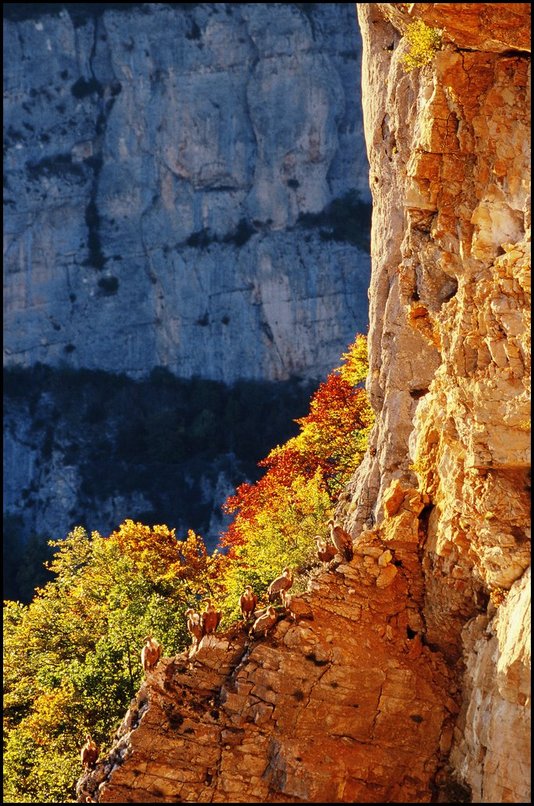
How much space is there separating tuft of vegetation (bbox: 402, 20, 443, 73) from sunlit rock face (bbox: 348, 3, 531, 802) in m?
0.18

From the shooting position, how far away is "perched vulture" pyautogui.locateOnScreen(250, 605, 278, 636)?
2069 cm

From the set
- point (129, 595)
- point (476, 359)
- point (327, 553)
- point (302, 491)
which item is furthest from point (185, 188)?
point (476, 359)

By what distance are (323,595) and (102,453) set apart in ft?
186

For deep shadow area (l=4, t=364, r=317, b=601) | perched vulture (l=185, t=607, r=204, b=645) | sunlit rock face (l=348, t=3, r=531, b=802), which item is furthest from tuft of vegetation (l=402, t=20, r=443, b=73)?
deep shadow area (l=4, t=364, r=317, b=601)

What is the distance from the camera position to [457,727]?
784 inches

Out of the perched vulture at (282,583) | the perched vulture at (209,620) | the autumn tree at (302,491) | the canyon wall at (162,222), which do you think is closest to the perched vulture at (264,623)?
the perched vulture at (209,620)

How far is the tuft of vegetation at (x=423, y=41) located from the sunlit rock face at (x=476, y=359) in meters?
0.18

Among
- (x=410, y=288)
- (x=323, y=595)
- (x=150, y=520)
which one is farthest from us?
(x=150, y=520)

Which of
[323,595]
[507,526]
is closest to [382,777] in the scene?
[323,595]

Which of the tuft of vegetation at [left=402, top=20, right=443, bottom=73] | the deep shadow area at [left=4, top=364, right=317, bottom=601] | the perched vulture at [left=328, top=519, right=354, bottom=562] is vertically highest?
the tuft of vegetation at [left=402, top=20, right=443, bottom=73]

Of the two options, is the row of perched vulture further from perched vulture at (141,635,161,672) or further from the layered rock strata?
the layered rock strata

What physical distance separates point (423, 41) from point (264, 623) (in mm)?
8785

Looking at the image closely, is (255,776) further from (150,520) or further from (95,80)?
(95,80)

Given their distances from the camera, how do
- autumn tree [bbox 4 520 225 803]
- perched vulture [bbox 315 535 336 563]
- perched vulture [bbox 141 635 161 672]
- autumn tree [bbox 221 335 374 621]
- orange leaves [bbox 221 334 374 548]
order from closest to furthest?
perched vulture [bbox 141 635 161 672]
perched vulture [bbox 315 535 336 563]
autumn tree [bbox 4 520 225 803]
autumn tree [bbox 221 335 374 621]
orange leaves [bbox 221 334 374 548]
